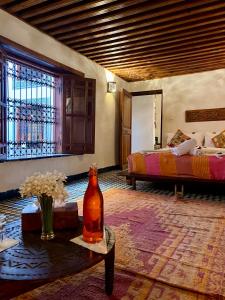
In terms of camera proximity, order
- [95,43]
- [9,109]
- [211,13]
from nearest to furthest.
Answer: [211,13] → [9,109] → [95,43]

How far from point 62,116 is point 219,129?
4.02 m

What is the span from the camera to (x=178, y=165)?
3.70m

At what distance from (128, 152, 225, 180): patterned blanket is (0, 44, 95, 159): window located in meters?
1.28

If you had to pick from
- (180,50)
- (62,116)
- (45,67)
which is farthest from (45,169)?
(180,50)

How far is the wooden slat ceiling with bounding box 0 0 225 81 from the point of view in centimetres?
328

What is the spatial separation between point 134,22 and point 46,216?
3.51 metres

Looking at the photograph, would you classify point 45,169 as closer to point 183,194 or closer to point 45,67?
point 45,67

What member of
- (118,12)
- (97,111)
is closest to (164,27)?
(118,12)

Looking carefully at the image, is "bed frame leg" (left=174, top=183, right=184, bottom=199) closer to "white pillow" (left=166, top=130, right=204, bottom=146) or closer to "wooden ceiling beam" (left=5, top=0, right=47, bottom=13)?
"white pillow" (left=166, top=130, right=204, bottom=146)

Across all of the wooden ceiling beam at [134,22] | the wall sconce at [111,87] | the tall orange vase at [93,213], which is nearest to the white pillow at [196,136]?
the wall sconce at [111,87]

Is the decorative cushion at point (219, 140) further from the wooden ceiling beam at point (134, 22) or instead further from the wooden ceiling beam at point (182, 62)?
the wooden ceiling beam at point (134, 22)

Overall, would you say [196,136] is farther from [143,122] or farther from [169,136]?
[143,122]

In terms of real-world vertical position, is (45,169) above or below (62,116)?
below

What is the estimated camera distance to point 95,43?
4.49 m
